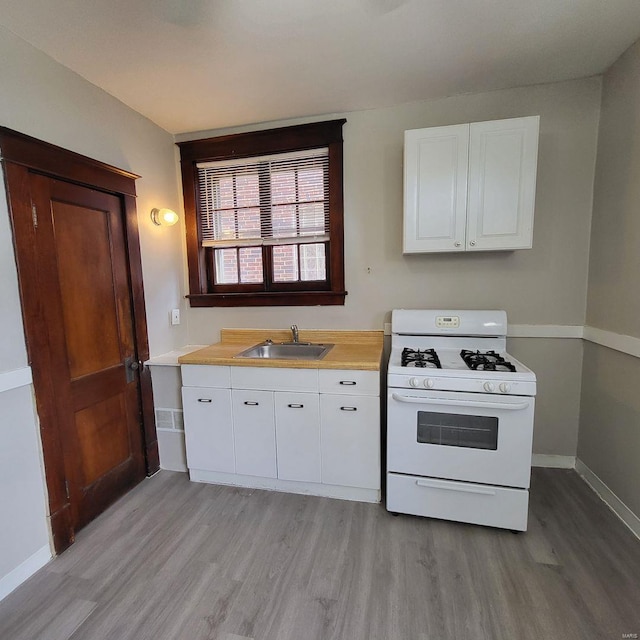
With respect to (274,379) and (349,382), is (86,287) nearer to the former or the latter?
(274,379)

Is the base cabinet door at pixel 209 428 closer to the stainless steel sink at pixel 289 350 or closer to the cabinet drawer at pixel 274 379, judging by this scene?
the cabinet drawer at pixel 274 379

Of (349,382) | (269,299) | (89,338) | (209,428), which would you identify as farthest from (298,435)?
(89,338)

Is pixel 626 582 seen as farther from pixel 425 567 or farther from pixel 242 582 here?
pixel 242 582

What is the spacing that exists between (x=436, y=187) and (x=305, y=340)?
4.59 feet

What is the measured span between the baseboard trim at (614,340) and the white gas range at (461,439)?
55 centimetres

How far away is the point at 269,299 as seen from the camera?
2.58m

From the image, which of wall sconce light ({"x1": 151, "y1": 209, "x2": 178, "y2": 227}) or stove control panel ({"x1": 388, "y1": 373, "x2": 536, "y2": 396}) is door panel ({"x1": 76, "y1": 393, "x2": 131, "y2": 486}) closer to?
wall sconce light ({"x1": 151, "y1": 209, "x2": 178, "y2": 227})

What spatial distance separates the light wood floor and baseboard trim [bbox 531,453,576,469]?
318mm

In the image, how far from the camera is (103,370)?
197 centimetres

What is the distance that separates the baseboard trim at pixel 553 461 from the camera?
89.9 inches

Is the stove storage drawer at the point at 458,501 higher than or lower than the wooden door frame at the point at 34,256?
lower

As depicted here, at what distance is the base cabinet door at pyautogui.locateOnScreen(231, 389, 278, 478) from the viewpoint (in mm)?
2043

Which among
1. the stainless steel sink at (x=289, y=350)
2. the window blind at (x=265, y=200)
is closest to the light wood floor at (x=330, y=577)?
the stainless steel sink at (x=289, y=350)

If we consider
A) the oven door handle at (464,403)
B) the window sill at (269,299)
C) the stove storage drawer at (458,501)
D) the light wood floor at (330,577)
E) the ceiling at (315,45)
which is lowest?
the light wood floor at (330,577)
